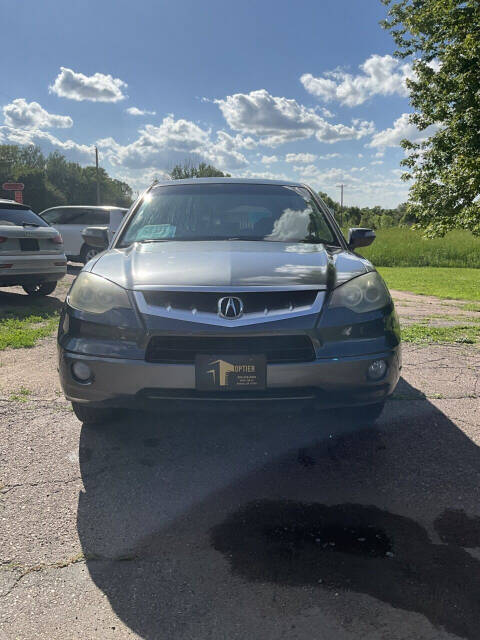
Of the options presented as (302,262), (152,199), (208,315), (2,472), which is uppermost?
(152,199)

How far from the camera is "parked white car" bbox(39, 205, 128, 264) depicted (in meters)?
13.6

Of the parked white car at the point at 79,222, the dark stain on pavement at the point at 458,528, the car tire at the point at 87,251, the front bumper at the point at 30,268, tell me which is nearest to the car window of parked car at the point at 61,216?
the parked white car at the point at 79,222

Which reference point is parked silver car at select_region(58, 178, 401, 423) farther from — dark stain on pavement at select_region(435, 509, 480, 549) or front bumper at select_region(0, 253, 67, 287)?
front bumper at select_region(0, 253, 67, 287)

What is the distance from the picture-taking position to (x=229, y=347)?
2549 millimetres

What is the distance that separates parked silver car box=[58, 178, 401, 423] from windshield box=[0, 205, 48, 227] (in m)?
5.57

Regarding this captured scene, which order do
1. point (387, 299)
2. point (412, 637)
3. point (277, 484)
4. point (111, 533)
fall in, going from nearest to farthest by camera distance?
point (412, 637), point (111, 533), point (277, 484), point (387, 299)

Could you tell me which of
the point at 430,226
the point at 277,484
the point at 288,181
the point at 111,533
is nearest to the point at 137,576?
the point at 111,533

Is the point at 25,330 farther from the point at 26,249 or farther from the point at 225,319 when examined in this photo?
the point at 225,319

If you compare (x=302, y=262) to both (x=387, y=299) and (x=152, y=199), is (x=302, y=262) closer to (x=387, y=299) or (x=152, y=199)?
(x=387, y=299)

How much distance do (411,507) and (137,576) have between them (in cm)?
129

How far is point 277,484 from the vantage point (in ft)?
8.70

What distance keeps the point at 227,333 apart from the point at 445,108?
15.2 m

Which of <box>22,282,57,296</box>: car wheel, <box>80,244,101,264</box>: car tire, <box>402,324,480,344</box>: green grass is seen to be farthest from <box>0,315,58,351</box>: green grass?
<box>80,244,101,264</box>: car tire

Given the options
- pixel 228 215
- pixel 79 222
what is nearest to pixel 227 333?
pixel 228 215
